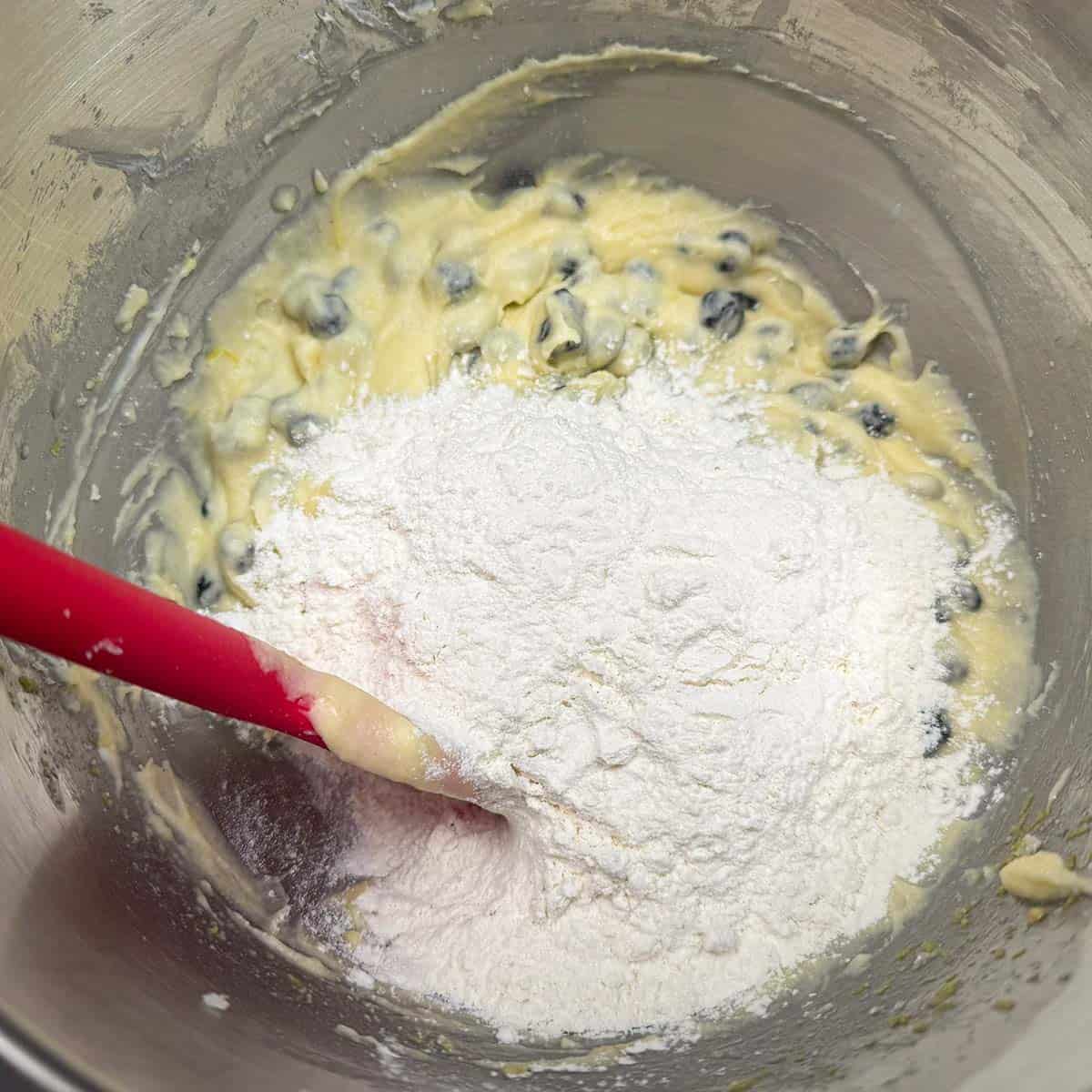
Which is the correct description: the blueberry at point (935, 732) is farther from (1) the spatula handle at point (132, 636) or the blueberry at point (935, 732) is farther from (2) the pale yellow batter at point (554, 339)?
(1) the spatula handle at point (132, 636)

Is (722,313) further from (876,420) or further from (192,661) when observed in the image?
(192,661)

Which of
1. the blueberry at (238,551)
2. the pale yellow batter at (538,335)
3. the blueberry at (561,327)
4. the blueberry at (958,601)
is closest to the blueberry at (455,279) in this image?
the pale yellow batter at (538,335)

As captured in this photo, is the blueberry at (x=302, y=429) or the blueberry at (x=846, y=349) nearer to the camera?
the blueberry at (x=302, y=429)

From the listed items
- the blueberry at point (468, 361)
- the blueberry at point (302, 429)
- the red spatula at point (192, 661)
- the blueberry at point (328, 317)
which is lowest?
the red spatula at point (192, 661)

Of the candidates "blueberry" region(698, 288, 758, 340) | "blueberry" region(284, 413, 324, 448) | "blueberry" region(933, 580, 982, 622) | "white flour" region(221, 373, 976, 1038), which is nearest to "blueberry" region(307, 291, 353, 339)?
"blueberry" region(284, 413, 324, 448)

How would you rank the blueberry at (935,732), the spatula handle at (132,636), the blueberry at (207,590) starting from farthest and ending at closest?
the blueberry at (207,590), the blueberry at (935,732), the spatula handle at (132,636)

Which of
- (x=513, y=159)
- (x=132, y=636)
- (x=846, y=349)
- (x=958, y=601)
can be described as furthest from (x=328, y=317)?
(x=958, y=601)
